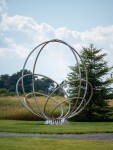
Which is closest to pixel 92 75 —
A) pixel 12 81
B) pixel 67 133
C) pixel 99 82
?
pixel 99 82

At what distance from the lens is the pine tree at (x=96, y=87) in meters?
17.2

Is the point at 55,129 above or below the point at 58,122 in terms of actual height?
below

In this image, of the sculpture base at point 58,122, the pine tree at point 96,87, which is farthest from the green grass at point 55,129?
the pine tree at point 96,87

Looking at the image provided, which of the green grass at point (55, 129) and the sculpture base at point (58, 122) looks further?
the sculpture base at point (58, 122)

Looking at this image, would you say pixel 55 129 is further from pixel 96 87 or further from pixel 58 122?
pixel 96 87

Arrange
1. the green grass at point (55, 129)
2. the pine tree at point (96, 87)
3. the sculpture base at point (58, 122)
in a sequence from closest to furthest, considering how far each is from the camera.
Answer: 1. the green grass at point (55, 129)
2. the sculpture base at point (58, 122)
3. the pine tree at point (96, 87)

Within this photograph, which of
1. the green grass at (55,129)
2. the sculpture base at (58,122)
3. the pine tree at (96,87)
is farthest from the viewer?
the pine tree at (96,87)

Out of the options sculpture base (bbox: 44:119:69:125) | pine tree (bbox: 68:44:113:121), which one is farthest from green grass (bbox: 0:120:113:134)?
pine tree (bbox: 68:44:113:121)

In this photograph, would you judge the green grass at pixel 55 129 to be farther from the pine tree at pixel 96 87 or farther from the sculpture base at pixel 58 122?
the pine tree at pixel 96 87

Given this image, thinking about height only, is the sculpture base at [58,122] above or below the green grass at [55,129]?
above

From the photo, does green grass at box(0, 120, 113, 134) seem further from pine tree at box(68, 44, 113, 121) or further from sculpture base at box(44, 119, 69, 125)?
pine tree at box(68, 44, 113, 121)

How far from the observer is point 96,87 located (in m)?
17.7

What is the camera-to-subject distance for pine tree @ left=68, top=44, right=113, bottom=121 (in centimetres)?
1725

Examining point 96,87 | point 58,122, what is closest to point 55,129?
point 58,122
